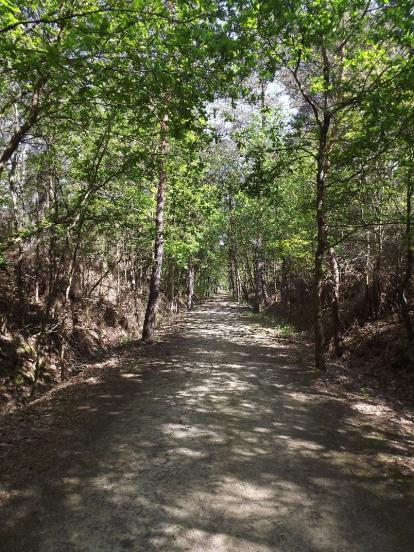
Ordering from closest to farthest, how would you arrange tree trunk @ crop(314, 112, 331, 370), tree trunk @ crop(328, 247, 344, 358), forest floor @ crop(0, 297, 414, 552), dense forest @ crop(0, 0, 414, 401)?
forest floor @ crop(0, 297, 414, 552) → dense forest @ crop(0, 0, 414, 401) → tree trunk @ crop(314, 112, 331, 370) → tree trunk @ crop(328, 247, 344, 358)

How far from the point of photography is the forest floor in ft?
14.1

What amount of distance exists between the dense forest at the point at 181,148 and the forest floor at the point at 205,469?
3316 mm

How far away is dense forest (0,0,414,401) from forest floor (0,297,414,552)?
3.32m

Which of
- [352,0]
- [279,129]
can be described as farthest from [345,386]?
[352,0]

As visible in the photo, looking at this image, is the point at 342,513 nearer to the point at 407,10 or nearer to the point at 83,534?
the point at 83,534

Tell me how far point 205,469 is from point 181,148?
39.9ft

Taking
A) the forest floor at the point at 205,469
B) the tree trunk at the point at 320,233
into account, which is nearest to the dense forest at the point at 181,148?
the tree trunk at the point at 320,233

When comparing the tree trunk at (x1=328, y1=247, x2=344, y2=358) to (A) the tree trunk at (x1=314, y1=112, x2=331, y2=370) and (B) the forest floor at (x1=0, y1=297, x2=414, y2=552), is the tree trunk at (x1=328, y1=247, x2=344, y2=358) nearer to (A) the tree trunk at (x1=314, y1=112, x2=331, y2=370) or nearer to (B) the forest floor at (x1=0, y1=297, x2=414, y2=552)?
(A) the tree trunk at (x1=314, y1=112, x2=331, y2=370)

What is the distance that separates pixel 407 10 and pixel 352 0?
5.10ft

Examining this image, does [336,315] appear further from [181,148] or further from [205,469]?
[205,469]

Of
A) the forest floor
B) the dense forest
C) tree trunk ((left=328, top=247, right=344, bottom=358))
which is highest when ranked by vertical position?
the dense forest

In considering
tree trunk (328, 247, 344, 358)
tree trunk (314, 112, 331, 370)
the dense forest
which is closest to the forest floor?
tree trunk (314, 112, 331, 370)

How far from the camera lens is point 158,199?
53.7ft

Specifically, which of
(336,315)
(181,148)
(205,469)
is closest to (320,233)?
(336,315)
